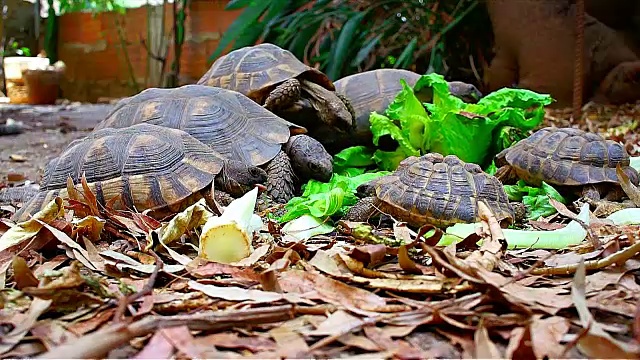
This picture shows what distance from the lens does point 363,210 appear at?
2201mm

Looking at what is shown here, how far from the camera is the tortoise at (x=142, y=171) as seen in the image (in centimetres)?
214

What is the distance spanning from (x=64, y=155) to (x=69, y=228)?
2.19 ft

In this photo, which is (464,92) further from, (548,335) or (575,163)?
(548,335)

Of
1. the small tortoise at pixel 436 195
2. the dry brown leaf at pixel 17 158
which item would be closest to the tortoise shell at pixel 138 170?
the small tortoise at pixel 436 195

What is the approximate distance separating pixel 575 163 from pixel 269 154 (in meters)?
1.26

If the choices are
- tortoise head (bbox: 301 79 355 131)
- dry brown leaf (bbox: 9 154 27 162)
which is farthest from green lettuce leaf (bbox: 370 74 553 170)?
dry brown leaf (bbox: 9 154 27 162)

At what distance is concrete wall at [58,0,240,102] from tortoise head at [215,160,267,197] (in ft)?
27.5

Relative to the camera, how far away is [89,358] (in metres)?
1.05

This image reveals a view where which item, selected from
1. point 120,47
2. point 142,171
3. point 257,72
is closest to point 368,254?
point 142,171

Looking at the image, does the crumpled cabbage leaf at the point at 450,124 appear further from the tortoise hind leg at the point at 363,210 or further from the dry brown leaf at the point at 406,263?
the dry brown leaf at the point at 406,263

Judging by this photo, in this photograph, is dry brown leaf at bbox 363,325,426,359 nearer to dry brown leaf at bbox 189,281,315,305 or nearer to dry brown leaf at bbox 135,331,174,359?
dry brown leaf at bbox 189,281,315,305

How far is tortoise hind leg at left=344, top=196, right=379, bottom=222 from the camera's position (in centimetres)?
218

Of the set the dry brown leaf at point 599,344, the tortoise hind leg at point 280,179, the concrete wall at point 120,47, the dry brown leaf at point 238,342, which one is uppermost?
the dry brown leaf at point 599,344

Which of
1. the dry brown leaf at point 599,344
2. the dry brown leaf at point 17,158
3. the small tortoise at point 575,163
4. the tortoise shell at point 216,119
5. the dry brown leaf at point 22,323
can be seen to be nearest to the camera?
the dry brown leaf at point 599,344
